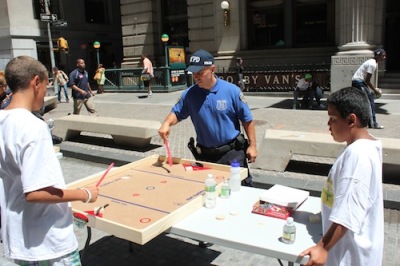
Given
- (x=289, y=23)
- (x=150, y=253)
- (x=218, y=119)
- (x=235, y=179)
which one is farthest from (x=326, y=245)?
(x=289, y=23)

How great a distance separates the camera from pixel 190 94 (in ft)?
14.1

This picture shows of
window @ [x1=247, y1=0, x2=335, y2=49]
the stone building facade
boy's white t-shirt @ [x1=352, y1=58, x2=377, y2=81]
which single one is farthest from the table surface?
window @ [x1=247, y1=0, x2=335, y2=49]

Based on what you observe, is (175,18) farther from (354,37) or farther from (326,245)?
Answer: (326,245)

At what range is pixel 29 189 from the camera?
2.20m

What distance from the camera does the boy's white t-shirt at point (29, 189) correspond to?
7.23 feet

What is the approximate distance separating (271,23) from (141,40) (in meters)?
8.30

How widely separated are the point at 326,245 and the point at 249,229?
66 centimetres

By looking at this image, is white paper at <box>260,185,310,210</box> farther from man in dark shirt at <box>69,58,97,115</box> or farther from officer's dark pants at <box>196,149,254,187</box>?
man in dark shirt at <box>69,58,97,115</box>

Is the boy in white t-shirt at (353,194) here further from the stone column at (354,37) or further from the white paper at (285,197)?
the stone column at (354,37)

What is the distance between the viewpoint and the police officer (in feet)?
13.5

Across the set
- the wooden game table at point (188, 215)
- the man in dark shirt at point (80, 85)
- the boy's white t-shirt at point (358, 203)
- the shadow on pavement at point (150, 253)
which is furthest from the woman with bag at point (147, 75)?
the boy's white t-shirt at point (358, 203)

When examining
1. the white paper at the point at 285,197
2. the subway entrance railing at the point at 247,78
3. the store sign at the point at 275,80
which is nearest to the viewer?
the white paper at the point at 285,197

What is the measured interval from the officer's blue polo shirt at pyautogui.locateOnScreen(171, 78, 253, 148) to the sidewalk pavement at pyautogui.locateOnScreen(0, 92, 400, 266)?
1.24 meters

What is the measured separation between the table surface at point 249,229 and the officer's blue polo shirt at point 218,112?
1002mm
